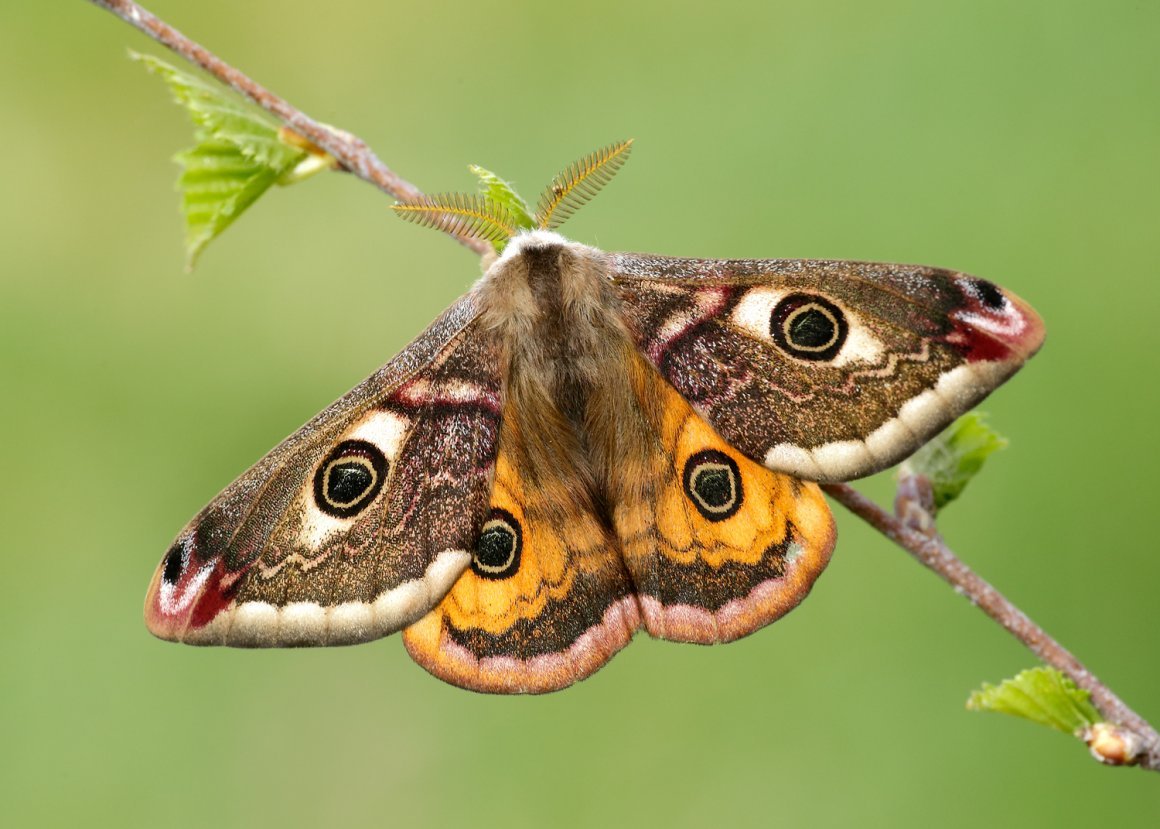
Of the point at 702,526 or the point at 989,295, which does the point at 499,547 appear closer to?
the point at 702,526

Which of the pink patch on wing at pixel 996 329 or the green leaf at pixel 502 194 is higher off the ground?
the green leaf at pixel 502 194

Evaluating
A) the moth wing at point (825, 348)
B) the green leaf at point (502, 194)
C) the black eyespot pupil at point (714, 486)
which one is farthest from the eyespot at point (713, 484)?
the green leaf at point (502, 194)

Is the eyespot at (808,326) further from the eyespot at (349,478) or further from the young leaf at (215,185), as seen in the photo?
the young leaf at (215,185)

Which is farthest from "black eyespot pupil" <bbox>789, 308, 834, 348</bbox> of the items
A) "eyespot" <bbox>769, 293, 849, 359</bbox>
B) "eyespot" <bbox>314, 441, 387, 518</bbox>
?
"eyespot" <bbox>314, 441, 387, 518</bbox>

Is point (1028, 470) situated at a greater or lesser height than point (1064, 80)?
lesser

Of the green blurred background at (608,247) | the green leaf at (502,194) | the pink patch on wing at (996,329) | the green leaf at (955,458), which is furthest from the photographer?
the green blurred background at (608,247)

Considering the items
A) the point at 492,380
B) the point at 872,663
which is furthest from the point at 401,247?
the point at 492,380

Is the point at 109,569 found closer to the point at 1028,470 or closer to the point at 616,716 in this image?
the point at 616,716
